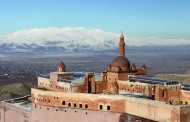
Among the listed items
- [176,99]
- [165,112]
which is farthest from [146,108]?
[176,99]

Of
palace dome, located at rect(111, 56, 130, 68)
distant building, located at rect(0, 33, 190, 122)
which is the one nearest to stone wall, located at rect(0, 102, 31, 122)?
distant building, located at rect(0, 33, 190, 122)

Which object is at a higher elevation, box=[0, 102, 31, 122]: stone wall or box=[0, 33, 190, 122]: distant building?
box=[0, 33, 190, 122]: distant building

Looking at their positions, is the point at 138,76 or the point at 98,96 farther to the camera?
the point at 138,76

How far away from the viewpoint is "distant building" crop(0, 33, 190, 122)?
43000mm

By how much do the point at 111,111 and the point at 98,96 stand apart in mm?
2660

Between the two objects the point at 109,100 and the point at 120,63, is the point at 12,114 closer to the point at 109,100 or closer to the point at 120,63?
the point at 120,63

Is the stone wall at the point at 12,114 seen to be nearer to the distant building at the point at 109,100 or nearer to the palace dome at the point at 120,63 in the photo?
the distant building at the point at 109,100

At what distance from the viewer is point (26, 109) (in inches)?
2251

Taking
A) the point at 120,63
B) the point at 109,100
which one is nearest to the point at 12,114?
the point at 120,63

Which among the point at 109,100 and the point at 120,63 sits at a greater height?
the point at 120,63

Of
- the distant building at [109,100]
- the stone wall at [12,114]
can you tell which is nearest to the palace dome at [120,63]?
the distant building at [109,100]

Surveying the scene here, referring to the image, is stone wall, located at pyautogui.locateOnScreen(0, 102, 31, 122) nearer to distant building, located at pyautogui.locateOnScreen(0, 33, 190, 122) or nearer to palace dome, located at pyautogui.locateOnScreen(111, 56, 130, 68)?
distant building, located at pyautogui.locateOnScreen(0, 33, 190, 122)

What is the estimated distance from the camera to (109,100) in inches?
1854

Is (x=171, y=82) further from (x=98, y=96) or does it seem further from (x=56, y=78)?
(x=56, y=78)
